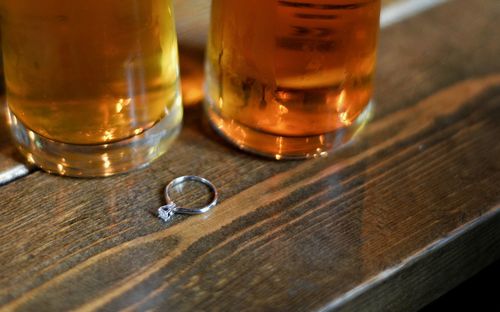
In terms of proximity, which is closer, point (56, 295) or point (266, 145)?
point (56, 295)

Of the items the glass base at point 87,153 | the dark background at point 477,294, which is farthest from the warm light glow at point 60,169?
the dark background at point 477,294

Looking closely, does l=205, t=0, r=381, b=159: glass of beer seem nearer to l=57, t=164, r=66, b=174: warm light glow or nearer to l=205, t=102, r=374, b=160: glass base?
l=205, t=102, r=374, b=160: glass base

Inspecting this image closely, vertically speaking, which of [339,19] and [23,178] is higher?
[339,19]

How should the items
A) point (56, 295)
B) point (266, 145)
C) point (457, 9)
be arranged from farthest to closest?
point (457, 9)
point (266, 145)
point (56, 295)

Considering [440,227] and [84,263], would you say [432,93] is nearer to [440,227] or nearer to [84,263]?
[440,227]

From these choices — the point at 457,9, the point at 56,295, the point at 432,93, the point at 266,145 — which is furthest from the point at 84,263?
the point at 457,9

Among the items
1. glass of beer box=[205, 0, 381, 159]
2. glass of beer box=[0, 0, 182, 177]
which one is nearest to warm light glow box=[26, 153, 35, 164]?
glass of beer box=[0, 0, 182, 177]

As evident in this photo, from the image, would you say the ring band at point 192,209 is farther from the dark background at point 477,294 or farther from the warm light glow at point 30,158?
the dark background at point 477,294
